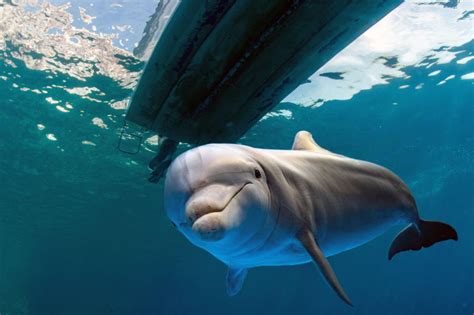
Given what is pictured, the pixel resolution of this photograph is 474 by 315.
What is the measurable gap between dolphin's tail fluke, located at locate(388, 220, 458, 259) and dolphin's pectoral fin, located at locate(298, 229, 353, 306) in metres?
1.89

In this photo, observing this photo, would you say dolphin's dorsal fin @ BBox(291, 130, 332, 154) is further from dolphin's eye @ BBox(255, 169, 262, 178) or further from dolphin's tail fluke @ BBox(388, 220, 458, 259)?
dolphin's eye @ BBox(255, 169, 262, 178)

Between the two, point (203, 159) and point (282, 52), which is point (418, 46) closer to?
point (282, 52)

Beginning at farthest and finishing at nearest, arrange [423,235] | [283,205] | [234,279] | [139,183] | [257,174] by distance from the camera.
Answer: [139,183] → [234,279] → [423,235] → [283,205] → [257,174]

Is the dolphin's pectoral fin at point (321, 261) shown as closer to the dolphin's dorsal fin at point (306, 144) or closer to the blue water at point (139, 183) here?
the dolphin's dorsal fin at point (306, 144)

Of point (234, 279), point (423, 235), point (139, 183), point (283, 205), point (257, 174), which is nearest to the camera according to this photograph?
point (257, 174)

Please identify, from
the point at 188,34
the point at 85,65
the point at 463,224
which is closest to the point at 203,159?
the point at 188,34

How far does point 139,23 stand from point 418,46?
9.10m

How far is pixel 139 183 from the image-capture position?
23.4 metres

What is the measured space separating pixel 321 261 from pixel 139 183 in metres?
22.1

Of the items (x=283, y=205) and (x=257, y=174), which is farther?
(x=283, y=205)

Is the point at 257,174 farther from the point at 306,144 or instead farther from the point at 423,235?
the point at 423,235

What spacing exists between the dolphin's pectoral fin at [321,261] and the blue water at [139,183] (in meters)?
10.6

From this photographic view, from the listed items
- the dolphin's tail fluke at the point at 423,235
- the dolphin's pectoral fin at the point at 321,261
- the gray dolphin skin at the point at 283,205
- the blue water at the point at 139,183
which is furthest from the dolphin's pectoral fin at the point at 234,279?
the blue water at the point at 139,183

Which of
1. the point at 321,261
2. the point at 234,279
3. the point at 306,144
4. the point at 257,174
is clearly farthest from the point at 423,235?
the point at 257,174
